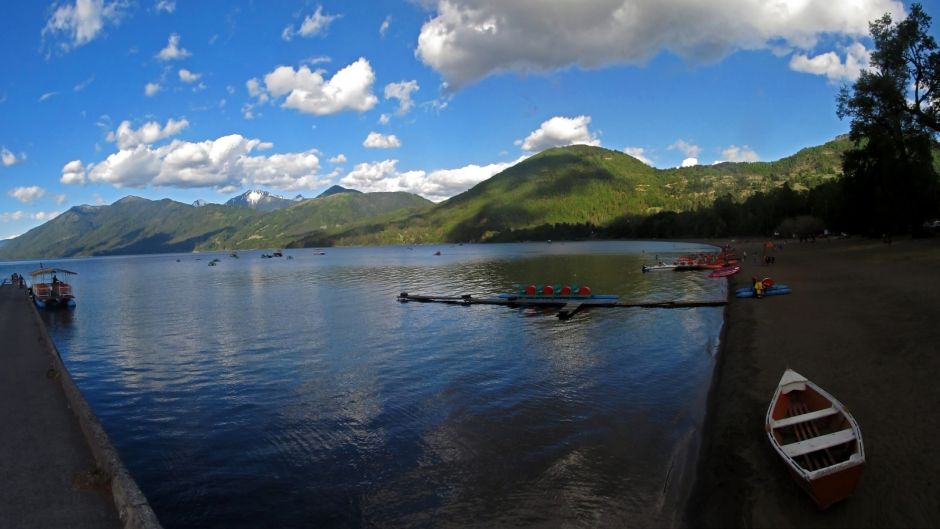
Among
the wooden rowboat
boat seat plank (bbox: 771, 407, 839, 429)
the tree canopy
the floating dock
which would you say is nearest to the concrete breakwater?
the wooden rowboat

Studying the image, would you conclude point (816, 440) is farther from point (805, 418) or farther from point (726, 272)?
point (726, 272)

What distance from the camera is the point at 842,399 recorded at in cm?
1440

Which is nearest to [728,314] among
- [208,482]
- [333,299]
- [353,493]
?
[353,493]

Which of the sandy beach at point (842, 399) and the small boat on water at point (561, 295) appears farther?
the small boat on water at point (561, 295)

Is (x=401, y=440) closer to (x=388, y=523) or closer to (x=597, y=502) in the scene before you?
(x=388, y=523)

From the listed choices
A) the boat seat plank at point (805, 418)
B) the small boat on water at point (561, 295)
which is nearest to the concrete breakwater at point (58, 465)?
the boat seat plank at point (805, 418)

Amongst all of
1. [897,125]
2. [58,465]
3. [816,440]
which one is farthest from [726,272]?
[58,465]

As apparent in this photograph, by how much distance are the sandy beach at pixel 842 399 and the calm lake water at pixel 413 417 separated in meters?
1.05

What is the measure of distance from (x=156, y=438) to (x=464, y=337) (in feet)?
60.6

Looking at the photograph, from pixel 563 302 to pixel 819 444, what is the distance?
3419 cm

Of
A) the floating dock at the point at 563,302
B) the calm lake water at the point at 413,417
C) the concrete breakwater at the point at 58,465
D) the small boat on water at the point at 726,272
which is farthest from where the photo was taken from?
the small boat on water at the point at 726,272

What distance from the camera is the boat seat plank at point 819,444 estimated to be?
33.0 feet

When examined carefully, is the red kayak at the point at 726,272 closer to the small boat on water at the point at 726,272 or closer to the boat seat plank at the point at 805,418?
the small boat on water at the point at 726,272

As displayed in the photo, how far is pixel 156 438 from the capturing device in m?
16.8
